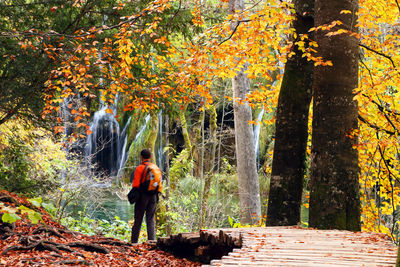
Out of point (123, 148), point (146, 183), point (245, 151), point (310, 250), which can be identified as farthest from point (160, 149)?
point (310, 250)

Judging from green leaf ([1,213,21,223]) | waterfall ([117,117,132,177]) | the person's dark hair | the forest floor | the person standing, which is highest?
waterfall ([117,117,132,177])

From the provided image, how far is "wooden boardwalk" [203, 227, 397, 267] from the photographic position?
2.89 meters

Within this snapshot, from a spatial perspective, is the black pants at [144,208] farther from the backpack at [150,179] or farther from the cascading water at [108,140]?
the cascading water at [108,140]

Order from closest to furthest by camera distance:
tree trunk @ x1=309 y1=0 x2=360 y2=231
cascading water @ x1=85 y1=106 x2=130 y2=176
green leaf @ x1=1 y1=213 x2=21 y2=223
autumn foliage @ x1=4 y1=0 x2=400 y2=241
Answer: green leaf @ x1=1 y1=213 x2=21 y2=223 → tree trunk @ x1=309 y1=0 x2=360 y2=231 → autumn foliage @ x1=4 y1=0 x2=400 y2=241 → cascading water @ x1=85 y1=106 x2=130 y2=176

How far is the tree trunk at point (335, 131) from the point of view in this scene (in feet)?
16.5

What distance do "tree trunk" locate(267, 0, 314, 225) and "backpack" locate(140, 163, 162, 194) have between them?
1785 mm

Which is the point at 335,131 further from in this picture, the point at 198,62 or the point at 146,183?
the point at 146,183

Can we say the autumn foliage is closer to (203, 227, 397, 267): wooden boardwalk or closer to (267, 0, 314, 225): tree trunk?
(267, 0, 314, 225): tree trunk

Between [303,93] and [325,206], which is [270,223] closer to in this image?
[325,206]

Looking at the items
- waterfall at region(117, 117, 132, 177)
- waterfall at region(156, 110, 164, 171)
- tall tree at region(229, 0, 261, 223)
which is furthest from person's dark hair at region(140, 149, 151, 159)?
waterfall at region(117, 117, 132, 177)

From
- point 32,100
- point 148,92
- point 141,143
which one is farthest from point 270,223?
point 141,143

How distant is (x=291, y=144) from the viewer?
19.7ft

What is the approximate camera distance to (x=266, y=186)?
1842 cm

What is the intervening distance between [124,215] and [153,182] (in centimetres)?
1039
